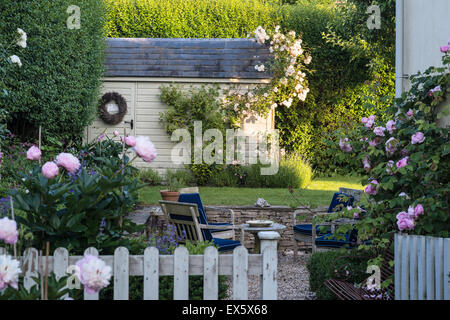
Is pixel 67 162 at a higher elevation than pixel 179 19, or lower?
lower

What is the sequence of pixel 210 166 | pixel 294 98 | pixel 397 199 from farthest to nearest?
pixel 294 98 → pixel 210 166 → pixel 397 199

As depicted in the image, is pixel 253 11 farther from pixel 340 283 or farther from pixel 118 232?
pixel 118 232

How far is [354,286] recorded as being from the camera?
4070 millimetres

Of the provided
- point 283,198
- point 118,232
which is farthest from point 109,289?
point 283,198

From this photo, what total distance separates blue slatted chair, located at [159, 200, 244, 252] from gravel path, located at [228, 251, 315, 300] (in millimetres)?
419

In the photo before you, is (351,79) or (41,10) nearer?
(41,10)

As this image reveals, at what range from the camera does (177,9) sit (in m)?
15.2

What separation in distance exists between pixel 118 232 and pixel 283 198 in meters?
6.24

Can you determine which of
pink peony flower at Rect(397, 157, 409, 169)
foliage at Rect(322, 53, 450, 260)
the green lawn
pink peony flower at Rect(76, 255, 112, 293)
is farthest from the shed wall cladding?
pink peony flower at Rect(76, 255, 112, 293)

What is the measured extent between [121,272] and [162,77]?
10066 mm

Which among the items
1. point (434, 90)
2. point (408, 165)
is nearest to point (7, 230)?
point (408, 165)

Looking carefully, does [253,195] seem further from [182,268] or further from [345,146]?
[182,268]

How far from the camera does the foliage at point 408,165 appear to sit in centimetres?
369

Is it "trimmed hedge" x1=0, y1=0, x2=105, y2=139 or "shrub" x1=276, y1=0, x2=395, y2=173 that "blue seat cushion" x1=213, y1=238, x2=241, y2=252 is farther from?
"shrub" x1=276, y1=0, x2=395, y2=173
